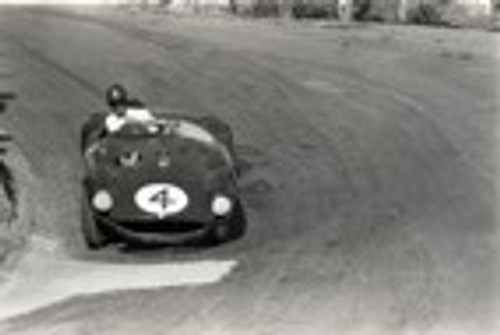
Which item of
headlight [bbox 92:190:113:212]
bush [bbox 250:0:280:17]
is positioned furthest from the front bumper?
bush [bbox 250:0:280:17]

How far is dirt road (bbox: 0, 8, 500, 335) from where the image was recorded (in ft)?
50.9

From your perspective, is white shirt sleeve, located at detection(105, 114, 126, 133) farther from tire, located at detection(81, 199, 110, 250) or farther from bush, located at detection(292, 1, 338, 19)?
bush, located at detection(292, 1, 338, 19)

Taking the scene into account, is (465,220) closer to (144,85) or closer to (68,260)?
(68,260)

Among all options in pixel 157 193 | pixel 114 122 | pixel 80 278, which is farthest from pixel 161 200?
pixel 114 122

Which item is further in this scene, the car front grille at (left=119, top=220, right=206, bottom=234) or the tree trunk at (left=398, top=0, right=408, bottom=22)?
the tree trunk at (left=398, top=0, right=408, bottom=22)

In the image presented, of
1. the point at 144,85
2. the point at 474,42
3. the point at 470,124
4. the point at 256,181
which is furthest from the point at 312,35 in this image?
the point at 256,181

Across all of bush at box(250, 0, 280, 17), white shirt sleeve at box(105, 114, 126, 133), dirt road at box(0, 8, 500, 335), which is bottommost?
bush at box(250, 0, 280, 17)

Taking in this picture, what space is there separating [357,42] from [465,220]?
41.8 feet

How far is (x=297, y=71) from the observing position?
28.1m

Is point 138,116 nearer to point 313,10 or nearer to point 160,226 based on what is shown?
point 160,226

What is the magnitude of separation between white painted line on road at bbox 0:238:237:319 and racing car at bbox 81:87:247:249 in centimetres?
34

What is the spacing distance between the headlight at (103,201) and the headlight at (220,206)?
117cm

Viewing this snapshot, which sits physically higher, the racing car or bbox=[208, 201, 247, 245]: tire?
the racing car

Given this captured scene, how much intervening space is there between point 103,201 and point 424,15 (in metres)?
20.2
